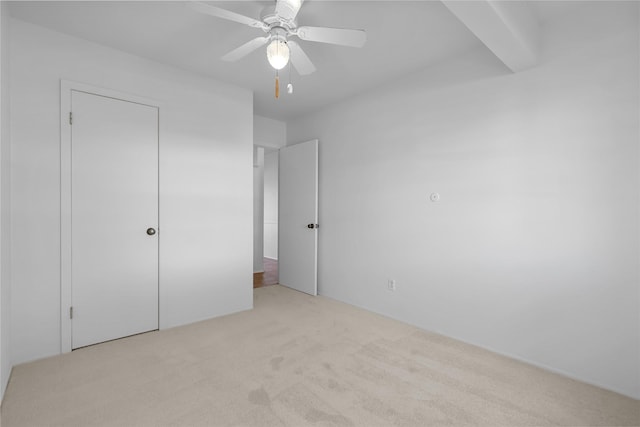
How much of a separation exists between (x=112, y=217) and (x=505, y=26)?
3.19 meters

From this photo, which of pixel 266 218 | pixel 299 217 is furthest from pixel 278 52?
pixel 266 218

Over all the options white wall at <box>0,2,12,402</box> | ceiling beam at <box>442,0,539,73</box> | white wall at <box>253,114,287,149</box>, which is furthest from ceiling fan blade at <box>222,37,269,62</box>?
white wall at <box>253,114,287,149</box>

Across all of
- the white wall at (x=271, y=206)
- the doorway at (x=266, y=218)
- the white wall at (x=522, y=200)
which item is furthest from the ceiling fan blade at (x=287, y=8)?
the white wall at (x=271, y=206)

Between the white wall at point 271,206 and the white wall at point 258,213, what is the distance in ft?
4.45

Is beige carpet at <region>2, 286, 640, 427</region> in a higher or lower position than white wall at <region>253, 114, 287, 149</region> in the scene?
lower

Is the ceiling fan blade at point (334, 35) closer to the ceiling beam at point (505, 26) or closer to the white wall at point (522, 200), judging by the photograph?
the ceiling beam at point (505, 26)

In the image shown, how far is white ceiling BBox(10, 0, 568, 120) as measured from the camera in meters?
2.02

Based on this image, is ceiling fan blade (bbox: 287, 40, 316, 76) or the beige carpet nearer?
the beige carpet

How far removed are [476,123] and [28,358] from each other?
397cm

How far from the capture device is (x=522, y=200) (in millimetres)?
2275

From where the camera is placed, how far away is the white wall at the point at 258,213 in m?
5.48

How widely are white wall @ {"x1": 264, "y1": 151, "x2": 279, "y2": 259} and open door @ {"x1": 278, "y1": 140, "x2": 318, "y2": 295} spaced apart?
2552 mm

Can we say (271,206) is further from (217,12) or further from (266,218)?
(217,12)

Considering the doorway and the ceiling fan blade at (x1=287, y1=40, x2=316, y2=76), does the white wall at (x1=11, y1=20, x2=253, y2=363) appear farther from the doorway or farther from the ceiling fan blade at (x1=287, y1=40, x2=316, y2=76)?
the doorway
